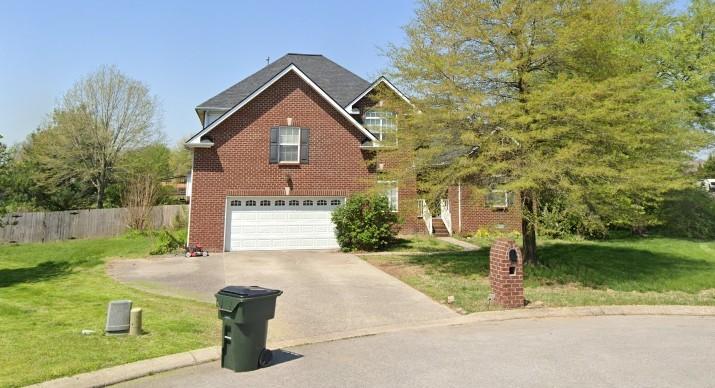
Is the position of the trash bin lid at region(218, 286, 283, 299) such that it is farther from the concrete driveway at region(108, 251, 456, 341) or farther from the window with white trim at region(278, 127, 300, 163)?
the window with white trim at region(278, 127, 300, 163)

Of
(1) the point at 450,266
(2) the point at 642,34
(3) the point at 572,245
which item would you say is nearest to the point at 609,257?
(3) the point at 572,245

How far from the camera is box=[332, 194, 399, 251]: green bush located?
59.7 ft

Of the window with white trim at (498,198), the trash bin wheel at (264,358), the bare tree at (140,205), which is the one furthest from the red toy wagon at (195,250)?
the trash bin wheel at (264,358)

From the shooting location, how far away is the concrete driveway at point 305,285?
336 inches

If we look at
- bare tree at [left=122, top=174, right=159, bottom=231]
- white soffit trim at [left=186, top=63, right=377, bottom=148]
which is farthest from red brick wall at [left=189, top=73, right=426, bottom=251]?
bare tree at [left=122, top=174, right=159, bottom=231]

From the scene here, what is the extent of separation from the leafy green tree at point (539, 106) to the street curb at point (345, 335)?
9.51 ft

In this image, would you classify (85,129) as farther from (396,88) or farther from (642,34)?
(642,34)

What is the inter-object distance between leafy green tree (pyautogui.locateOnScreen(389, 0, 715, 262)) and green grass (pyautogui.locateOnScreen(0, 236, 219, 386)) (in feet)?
24.5

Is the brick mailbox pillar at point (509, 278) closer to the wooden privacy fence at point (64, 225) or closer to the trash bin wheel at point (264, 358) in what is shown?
the trash bin wheel at point (264, 358)

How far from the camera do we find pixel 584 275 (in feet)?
43.5

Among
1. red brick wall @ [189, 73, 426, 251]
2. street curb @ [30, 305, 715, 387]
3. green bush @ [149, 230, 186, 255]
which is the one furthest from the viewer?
red brick wall @ [189, 73, 426, 251]

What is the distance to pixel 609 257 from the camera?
16469mm

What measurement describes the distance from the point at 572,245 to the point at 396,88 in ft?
35.9

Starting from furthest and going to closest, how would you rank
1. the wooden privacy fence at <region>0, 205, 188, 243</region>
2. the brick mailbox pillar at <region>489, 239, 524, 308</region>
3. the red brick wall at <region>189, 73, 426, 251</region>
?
the wooden privacy fence at <region>0, 205, 188, 243</region> < the red brick wall at <region>189, 73, 426, 251</region> < the brick mailbox pillar at <region>489, 239, 524, 308</region>
